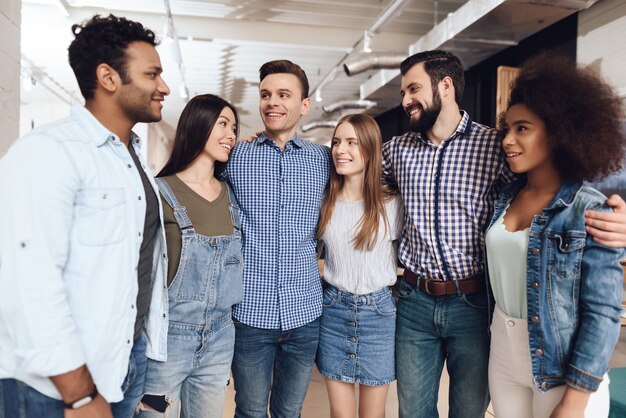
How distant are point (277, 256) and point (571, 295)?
1036 mm

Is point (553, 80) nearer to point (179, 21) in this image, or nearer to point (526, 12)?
point (526, 12)

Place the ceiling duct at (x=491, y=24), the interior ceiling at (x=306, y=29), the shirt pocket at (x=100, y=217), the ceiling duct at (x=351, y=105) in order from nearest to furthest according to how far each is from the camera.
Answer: the shirt pocket at (x=100, y=217) → the ceiling duct at (x=491, y=24) → the interior ceiling at (x=306, y=29) → the ceiling duct at (x=351, y=105)

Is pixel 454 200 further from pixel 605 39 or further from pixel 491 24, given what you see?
pixel 605 39

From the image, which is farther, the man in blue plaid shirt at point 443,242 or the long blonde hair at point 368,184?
the long blonde hair at point 368,184

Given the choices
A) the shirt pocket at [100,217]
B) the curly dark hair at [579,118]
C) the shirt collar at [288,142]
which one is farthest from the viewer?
the shirt collar at [288,142]

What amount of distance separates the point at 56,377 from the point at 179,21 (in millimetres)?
5596

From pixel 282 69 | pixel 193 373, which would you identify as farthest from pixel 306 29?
pixel 193 373

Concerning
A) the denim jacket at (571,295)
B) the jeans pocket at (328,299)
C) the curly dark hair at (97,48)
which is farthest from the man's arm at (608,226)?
the curly dark hair at (97,48)

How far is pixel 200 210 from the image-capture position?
5.38 feet

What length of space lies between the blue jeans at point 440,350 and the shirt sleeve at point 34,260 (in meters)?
1.25

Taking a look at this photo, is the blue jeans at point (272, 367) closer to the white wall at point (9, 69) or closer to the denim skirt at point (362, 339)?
the denim skirt at point (362, 339)

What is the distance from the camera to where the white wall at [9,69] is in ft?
6.61

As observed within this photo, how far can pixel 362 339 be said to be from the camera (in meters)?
1.82

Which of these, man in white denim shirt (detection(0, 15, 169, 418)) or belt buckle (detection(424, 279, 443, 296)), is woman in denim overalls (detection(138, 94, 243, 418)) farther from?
belt buckle (detection(424, 279, 443, 296))
